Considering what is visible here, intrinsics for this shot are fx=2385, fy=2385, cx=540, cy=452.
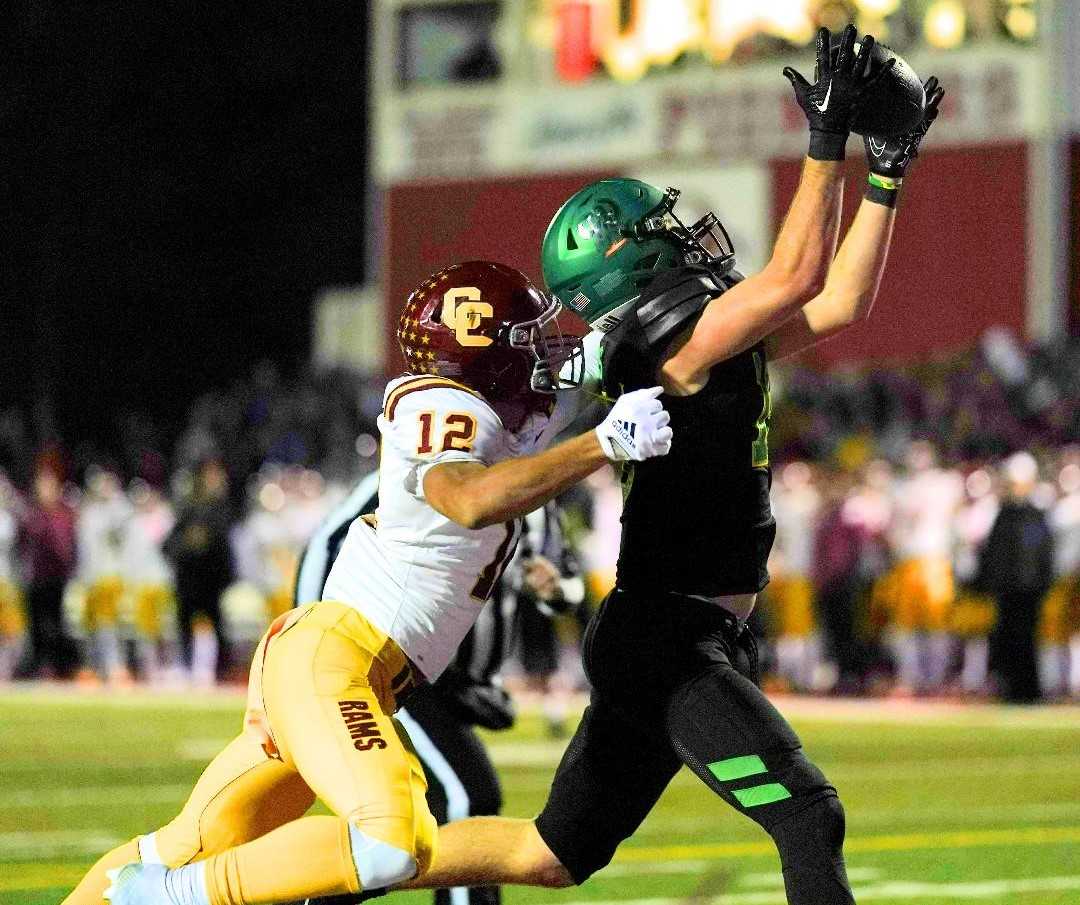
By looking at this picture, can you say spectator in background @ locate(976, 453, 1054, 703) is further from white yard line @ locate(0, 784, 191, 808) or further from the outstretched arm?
the outstretched arm

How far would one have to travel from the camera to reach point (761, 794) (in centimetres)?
450

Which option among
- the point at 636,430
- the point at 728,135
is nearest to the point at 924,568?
the point at 728,135

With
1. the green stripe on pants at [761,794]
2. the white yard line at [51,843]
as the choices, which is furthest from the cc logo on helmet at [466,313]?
the white yard line at [51,843]

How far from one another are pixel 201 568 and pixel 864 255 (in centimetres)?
Answer: 1414

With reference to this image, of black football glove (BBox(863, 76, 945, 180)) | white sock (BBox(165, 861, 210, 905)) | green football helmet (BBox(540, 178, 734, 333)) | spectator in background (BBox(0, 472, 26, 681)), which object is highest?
black football glove (BBox(863, 76, 945, 180))

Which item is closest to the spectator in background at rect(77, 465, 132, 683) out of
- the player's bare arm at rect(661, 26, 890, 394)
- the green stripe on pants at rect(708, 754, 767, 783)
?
the green stripe on pants at rect(708, 754, 767, 783)

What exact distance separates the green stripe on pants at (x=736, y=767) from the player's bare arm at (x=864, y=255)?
0.89 metres

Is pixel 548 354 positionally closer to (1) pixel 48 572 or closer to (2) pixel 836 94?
(2) pixel 836 94

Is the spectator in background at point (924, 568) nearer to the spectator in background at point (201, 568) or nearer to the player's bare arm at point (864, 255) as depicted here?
the spectator in background at point (201, 568)

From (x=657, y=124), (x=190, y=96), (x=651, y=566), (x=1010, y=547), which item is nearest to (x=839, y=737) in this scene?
(x=1010, y=547)

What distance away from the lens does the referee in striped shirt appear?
18.4 ft

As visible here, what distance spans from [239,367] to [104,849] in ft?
101

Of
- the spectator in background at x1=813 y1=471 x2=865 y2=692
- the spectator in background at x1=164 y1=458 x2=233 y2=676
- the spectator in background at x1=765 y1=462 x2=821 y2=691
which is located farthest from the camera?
the spectator in background at x1=164 y1=458 x2=233 y2=676

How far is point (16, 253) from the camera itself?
34844mm
